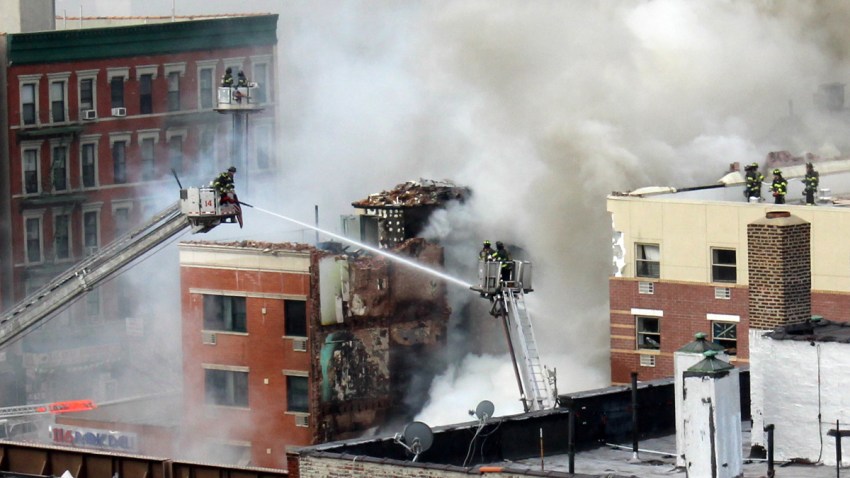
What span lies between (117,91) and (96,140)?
1.47 meters

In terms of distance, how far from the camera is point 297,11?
71250mm

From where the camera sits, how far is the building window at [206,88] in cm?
6012

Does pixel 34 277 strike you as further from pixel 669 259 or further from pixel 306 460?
pixel 306 460

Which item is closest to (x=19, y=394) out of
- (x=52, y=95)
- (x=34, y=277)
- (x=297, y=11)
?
(x=34, y=277)

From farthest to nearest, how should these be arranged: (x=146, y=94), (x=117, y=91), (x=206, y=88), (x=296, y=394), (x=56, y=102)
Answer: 1. (x=206, y=88)
2. (x=146, y=94)
3. (x=117, y=91)
4. (x=56, y=102)
5. (x=296, y=394)

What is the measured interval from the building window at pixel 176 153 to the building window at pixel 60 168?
3.75m

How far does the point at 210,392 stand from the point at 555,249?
828 centimetres

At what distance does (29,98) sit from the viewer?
55.1 m

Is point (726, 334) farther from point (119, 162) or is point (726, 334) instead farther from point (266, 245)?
point (119, 162)

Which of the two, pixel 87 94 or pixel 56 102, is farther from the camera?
pixel 87 94

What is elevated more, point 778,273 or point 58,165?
point 58,165

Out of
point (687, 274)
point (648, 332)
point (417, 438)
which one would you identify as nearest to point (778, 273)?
point (417, 438)

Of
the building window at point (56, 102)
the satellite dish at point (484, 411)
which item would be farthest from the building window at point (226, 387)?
the satellite dish at point (484, 411)

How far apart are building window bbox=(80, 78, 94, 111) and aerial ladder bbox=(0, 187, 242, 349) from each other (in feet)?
50.4
